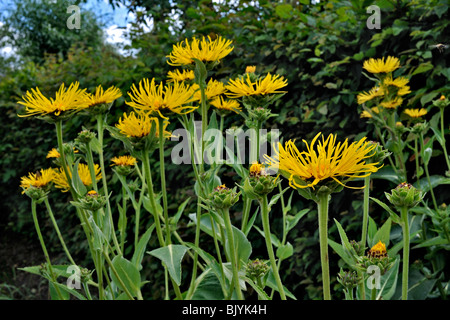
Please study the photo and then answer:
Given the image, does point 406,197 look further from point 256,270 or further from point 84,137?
point 84,137

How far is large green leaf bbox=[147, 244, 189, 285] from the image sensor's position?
65cm

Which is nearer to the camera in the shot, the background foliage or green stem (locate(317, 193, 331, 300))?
green stem (locate(317, 193, 331, 300))

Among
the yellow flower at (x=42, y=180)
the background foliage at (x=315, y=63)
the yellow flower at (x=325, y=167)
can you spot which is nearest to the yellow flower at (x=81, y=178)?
the yellow flower at (x=42, y=180)

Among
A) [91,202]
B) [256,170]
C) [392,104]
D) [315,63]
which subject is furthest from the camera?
[315,63]

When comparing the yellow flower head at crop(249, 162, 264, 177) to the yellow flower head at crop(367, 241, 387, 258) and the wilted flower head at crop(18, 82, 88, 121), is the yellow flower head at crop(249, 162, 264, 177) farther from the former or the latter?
the wilted flower head at crop(18, 82, 88, 121)

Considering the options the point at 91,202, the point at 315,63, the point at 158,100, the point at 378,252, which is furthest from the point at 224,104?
the point at 315,63

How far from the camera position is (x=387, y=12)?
1414 mm

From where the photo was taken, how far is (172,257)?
0.67 meters

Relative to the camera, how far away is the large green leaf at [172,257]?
650 millimetres

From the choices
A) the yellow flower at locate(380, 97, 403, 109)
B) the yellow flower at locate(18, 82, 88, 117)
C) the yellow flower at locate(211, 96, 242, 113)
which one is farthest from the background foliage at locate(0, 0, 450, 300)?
the yellow flower at locate(18, 82, 88, 117)

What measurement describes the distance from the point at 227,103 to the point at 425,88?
71 centimetres

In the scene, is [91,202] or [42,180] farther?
[42,180]
